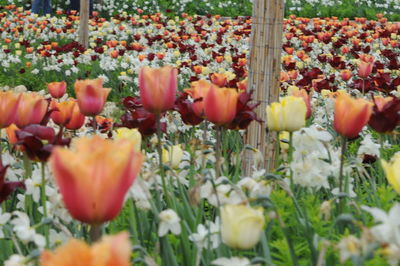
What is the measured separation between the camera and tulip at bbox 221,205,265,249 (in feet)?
4.72

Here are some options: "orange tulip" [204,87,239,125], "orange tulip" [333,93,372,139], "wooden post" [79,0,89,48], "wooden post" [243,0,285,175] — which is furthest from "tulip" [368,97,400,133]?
"wooden post" [79,0,89,48]

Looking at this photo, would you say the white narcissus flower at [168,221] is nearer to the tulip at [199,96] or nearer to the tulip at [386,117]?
the tulip at [199,96]

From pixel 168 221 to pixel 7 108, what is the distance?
0.69 meters

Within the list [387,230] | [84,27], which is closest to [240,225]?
[387,230]

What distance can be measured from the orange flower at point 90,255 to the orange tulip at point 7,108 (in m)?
A: 1.24

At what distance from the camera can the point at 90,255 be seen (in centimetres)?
92

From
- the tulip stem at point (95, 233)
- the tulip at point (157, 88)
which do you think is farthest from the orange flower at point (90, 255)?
the tulip at point (157, 88)

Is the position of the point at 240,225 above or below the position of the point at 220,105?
below

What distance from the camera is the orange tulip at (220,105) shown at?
6.91 ft

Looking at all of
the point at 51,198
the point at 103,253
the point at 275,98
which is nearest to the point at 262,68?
the point at 275,98

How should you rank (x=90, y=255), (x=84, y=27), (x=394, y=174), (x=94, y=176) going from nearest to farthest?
(x=90, y=255), (x=94, y=176), (x=394, y=174), (x=84, y=27)

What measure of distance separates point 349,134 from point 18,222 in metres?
Result: 0.95

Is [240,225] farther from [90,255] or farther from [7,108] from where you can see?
[7,108]

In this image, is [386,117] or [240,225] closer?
[240,225]
